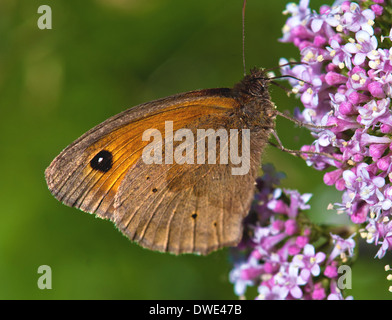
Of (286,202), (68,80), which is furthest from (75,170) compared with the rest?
(68,80)

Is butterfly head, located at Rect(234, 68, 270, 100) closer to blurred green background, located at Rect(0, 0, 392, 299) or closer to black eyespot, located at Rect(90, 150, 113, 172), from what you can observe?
black eyespot, located at Rect(90, 150, 113, 172)

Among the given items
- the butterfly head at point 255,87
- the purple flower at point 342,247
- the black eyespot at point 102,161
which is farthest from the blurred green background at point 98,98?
the black eyespot at point 102,161

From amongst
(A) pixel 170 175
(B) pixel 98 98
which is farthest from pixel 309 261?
(B) pixel 98 98

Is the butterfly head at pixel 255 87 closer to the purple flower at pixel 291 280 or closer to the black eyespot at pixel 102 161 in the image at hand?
the black eyespot at pixel 102 161

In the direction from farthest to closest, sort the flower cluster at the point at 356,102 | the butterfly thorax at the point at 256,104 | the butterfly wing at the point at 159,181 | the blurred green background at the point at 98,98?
the blurred green background at the point at 98,98 < the butterfly thorax at the point at 256,104 < the butterfly wing at the point at 159,181 < the flower cluster at the point at 356,102

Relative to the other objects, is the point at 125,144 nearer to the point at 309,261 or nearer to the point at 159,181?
the point at 159,181

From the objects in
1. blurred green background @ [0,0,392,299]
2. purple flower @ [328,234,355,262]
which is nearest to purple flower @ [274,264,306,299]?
purple flower @ [328,234,355,262]

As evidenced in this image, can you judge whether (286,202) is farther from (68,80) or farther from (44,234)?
(68,80)
